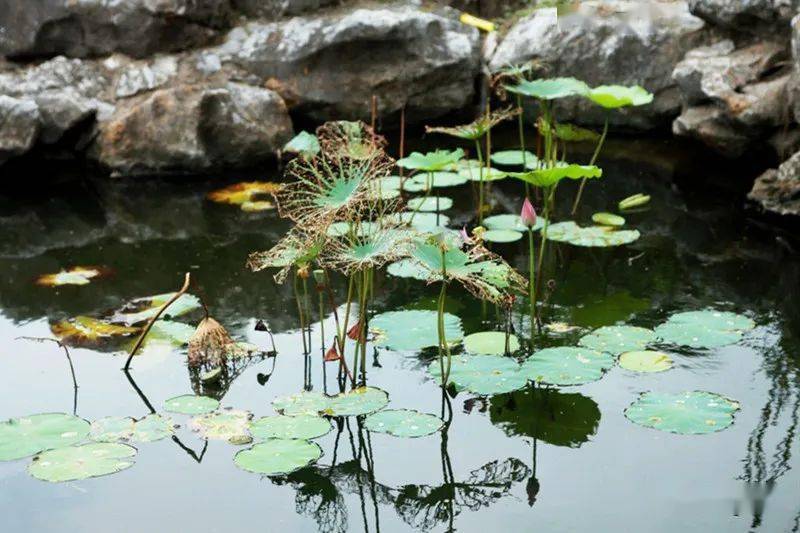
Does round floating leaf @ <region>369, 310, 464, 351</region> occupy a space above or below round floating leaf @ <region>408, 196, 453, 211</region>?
below

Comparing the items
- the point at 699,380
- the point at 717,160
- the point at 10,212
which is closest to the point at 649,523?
the point at 699,380

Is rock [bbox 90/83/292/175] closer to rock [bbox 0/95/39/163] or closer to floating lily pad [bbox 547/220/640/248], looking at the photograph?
rock [bbox 0/95/39/163]

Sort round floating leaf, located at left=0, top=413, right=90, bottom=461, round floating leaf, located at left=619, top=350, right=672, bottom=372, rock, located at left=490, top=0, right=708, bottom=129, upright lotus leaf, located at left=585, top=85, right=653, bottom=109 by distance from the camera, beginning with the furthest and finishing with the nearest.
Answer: rock, located at left=490, top=0, right=708, bottom=129, upright lotus leaf, located at left=585, top=85, right=653, bottom=109, round floating leaf, located at left=619, top=350, right=672, bottom=372, round floating leaf, located at left=0, top=413, right=90, bottom=461

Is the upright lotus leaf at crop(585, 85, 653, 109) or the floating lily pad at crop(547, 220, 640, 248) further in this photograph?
the upright lotus leaf at crop(585, 85, 653, 109)

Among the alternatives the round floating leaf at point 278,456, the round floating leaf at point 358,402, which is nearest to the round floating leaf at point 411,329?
the round floating leaf at point 358,402

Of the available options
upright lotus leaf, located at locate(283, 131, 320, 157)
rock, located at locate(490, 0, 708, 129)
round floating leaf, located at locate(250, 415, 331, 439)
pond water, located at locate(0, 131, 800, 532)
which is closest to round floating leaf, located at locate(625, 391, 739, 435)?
pond water, located at locate(0, 131, 800, 532)

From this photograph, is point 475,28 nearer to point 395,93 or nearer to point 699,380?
point 395,93

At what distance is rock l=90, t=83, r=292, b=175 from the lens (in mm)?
5281

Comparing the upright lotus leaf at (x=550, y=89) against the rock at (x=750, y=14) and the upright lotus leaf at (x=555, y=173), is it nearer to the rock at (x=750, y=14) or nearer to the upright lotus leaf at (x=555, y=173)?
the upright lotus leaf at (x=555, y=173)

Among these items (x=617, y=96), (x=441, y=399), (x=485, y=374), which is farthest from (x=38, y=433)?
(x=617, y=96)

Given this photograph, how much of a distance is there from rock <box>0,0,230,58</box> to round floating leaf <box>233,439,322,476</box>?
3.63m

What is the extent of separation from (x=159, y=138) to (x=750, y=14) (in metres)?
2.86

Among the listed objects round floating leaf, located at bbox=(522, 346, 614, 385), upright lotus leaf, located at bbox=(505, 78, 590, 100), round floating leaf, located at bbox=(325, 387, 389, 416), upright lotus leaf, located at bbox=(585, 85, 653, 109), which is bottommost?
round floating leaf, located at bbox=(325, 387, 389, 416)

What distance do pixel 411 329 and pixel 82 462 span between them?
112 cm
